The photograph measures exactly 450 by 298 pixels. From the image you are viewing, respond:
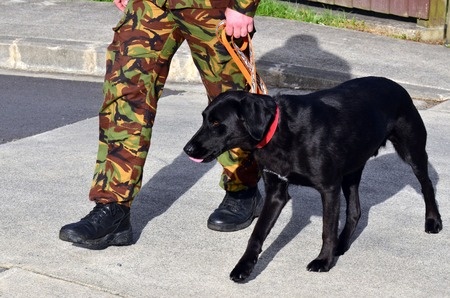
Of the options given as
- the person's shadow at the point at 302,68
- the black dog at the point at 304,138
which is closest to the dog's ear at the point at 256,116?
the black dog at the point at 304,138

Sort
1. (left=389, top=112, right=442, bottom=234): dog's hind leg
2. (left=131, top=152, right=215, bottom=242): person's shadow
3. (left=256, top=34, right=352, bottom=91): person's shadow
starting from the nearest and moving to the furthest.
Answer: (left=389, top=112, right=442, bottom=234): dog's hind leg, (left=131, top=152, right=215, bottom=242): person's shadow, (left=256, top=34, right=352, bottom=91): person's shadow

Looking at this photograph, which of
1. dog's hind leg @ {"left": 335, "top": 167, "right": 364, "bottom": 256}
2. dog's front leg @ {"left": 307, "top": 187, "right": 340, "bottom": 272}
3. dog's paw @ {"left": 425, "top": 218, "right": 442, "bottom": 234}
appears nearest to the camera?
dog's front leg @ {"left": 307, "top": 187, "right": 340, "bottom": 272}

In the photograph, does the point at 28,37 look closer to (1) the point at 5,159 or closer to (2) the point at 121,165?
(1) the point at 5,159

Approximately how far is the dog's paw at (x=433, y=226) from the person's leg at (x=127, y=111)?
1.45 meters

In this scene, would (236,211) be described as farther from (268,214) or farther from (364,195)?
(364,195)

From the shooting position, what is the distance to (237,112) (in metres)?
4.42

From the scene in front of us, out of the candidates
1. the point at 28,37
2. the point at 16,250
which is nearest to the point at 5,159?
the point at 16,250

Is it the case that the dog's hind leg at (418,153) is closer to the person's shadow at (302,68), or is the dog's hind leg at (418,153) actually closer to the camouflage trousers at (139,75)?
the camouflage trousers at (139,75)

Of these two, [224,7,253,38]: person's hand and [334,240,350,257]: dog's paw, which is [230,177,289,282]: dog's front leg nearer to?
[334,240,350,257]: dog's paw

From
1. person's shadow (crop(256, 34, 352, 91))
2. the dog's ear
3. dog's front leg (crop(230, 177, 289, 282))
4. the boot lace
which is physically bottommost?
person's shadow (crop(256, 34, 352, 91))

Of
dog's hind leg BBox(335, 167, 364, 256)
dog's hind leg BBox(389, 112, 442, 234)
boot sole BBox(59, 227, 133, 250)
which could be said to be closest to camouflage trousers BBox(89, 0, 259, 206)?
boot sole BBox(59, 227, 133, 250)

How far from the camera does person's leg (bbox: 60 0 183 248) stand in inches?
191

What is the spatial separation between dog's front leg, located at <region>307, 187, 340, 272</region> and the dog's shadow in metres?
0.25

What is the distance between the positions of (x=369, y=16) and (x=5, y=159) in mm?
5067
